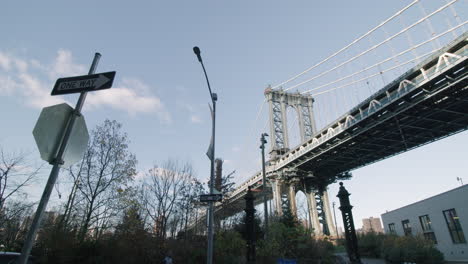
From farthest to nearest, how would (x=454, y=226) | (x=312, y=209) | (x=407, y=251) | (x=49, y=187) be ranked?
(x=312, y=209)
(x=454, y=226)
(x=407, y=251)
(x=49, y=187)

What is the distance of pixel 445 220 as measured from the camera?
30.5m

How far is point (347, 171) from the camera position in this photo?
140ft

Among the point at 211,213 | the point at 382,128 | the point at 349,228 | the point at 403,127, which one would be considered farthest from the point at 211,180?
the point at 403,127

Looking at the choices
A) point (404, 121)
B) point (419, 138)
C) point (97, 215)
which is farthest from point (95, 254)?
point (419, 138)

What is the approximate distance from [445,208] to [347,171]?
14053 mm

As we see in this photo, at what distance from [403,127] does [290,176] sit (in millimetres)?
19255

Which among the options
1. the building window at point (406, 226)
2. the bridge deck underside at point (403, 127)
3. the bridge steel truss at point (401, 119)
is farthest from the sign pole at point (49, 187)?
the building window at point (406, 226)

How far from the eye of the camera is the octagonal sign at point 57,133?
2758 mm

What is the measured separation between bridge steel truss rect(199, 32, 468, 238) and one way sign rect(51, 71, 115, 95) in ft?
78.9

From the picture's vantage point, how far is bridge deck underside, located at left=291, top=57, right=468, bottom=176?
71.3ft

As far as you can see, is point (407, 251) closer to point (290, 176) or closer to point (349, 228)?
point (349, 228)

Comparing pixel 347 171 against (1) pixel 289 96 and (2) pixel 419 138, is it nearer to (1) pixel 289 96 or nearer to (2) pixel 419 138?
(2) pixel 419 138

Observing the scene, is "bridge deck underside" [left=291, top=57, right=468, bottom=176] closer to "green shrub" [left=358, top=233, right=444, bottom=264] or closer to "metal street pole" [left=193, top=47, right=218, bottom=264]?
"green shrub" [left=358, top=233, right=444, bottom=264]

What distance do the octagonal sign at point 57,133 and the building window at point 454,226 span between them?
3871 cm
